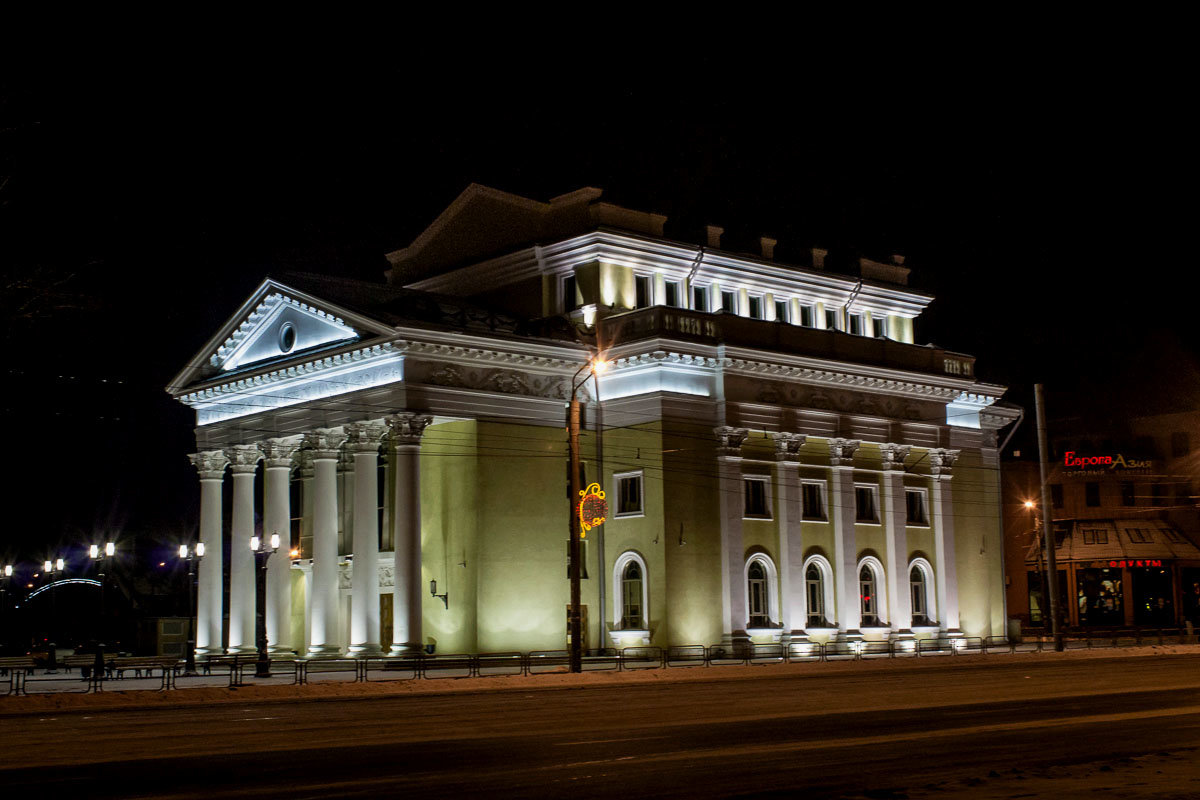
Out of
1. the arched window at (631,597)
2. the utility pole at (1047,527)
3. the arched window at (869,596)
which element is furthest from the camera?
the arched window at (869,596)

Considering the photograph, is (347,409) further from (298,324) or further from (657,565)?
(657,565)

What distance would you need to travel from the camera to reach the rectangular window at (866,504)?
59.3 metres

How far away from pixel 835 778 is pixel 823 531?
40813 mm

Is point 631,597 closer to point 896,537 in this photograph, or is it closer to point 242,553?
point 896,537

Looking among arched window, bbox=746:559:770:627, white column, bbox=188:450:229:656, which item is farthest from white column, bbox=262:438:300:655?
arched window, bbox=746:559:770:627

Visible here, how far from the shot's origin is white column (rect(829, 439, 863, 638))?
56719 mm

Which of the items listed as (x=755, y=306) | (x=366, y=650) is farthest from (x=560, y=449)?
(x=755, y=306)

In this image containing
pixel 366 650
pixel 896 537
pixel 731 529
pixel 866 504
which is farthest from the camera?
pixel 866 504

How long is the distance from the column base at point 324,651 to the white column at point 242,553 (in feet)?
13.2

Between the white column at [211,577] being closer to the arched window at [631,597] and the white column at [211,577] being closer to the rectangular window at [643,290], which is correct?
the arched window at [631,597]

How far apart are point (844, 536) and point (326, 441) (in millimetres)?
19747

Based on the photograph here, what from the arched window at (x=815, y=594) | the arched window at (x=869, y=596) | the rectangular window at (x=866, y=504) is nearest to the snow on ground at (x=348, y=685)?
the arched window at (x=815, y=594)

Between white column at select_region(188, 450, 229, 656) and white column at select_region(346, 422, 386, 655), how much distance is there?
762 centimetres

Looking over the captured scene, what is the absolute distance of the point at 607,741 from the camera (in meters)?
21.7
